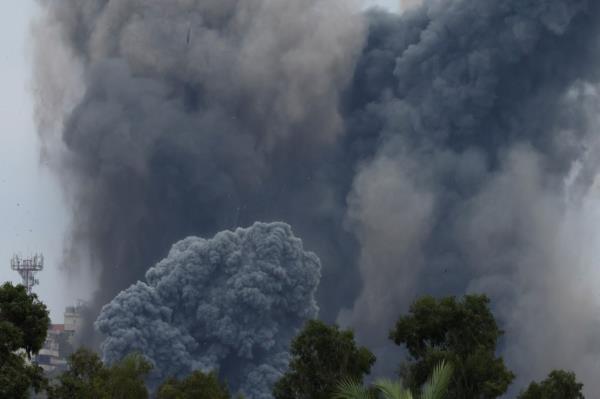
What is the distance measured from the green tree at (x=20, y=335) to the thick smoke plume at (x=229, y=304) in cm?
5663

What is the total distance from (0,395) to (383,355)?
65379mm

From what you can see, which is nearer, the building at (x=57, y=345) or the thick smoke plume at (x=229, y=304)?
the thick smoke plume at (x=229, y=304)

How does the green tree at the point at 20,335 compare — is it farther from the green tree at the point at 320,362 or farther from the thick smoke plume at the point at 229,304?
the thick smoke plume at the point at 229,304

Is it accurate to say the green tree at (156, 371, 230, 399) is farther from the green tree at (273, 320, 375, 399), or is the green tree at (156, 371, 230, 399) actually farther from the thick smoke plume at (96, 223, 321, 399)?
the thick smoke plume at (96, 223, 321, 399)

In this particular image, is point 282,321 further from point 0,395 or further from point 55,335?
point 55,335

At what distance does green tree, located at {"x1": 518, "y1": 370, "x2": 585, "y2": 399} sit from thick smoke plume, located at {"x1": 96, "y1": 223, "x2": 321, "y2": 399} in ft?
167

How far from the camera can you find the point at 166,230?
118 metres

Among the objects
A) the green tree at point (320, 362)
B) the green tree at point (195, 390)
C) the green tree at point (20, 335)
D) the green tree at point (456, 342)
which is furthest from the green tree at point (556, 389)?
the green tree at point (20, 335)

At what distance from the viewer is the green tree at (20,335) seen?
1859 inches

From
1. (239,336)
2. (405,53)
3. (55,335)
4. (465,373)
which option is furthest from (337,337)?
(55,335)

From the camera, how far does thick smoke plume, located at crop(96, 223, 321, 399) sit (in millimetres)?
Result: 106938

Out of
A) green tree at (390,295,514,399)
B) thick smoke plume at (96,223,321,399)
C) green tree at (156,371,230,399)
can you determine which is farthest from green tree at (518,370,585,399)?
thick smoke plume at (96,223,321,399)

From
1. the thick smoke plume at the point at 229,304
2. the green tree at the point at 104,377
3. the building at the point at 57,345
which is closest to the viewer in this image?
the green tree at the point at 104,377

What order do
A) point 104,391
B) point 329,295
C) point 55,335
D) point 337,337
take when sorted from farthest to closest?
point 55,335 → point 329,295 → point 337,337 → point 104,391
